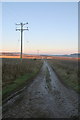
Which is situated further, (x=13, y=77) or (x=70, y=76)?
(x=70, y=76)

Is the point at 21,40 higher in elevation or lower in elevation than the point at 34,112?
higher

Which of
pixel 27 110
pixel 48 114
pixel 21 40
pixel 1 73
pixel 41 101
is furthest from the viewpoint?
pixel 21 40

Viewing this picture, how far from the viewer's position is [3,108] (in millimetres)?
6539

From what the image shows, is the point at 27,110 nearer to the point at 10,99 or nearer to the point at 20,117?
the point at 20,117

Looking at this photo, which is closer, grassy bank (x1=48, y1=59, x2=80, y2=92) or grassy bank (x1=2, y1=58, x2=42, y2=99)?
grassy bank (x1=2, y1=58, x2=42, y2=99)

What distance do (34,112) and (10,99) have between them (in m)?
2.19

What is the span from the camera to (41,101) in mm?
7789

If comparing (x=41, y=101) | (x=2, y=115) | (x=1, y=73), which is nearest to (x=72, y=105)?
(x=41, y=101)

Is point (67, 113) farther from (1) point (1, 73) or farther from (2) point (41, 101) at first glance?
(1) point (1, 73)

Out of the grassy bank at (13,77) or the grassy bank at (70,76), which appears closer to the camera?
the grassy bank at (13,77)

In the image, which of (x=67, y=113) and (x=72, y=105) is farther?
(x=72, y=105)

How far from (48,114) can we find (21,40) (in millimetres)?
27503

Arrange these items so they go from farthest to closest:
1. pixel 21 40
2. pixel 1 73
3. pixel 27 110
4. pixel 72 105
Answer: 1. pixel 21 40
2. pixel 1 73
3. pixel 72 105
4. pixel 27 110

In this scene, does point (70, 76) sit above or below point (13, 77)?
below
